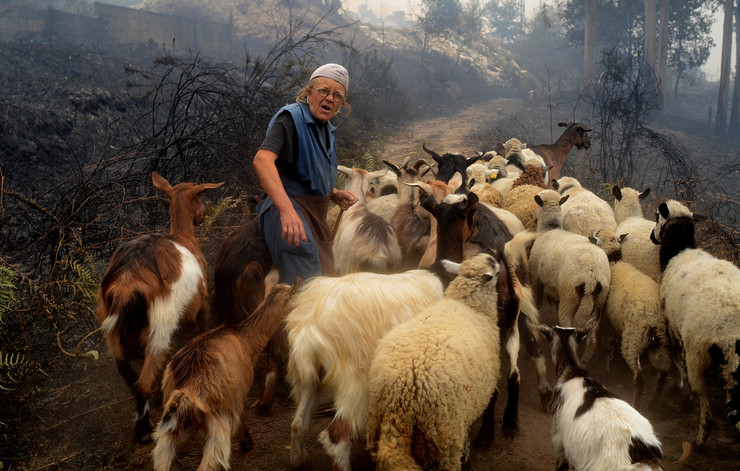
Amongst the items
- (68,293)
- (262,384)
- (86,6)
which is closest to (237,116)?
(68,293)

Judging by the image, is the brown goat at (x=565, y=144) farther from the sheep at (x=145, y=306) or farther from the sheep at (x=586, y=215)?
the sheep at (x=145, y=306)

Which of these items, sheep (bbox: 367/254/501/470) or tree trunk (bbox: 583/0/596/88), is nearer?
sheep (bbox: 367/254/501/470)

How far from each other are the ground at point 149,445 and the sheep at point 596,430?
0.70 metres

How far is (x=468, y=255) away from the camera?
445cm

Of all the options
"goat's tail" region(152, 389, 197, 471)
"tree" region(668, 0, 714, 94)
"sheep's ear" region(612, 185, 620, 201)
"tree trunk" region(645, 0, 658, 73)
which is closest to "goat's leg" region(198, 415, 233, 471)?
"goat's tail" region(152, 389, 197, 471)

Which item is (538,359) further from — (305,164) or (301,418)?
(305,164)

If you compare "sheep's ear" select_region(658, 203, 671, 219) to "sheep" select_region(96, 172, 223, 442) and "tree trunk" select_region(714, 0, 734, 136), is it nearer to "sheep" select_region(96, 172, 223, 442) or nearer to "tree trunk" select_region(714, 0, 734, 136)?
"sheep" select_region(96, 172, 223, 442)

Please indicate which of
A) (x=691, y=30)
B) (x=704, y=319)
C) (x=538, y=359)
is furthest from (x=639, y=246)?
(x=691, y=30)

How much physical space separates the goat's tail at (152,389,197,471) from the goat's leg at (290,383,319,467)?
2.38ft

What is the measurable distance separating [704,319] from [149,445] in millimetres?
4380

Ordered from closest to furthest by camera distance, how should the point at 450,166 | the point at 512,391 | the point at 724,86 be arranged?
the point at 512,391 < the point at 450,166 < the point at 724,86

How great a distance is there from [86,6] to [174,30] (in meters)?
10.3

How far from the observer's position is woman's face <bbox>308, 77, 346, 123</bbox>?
3820mm

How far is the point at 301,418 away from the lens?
3.28 m
